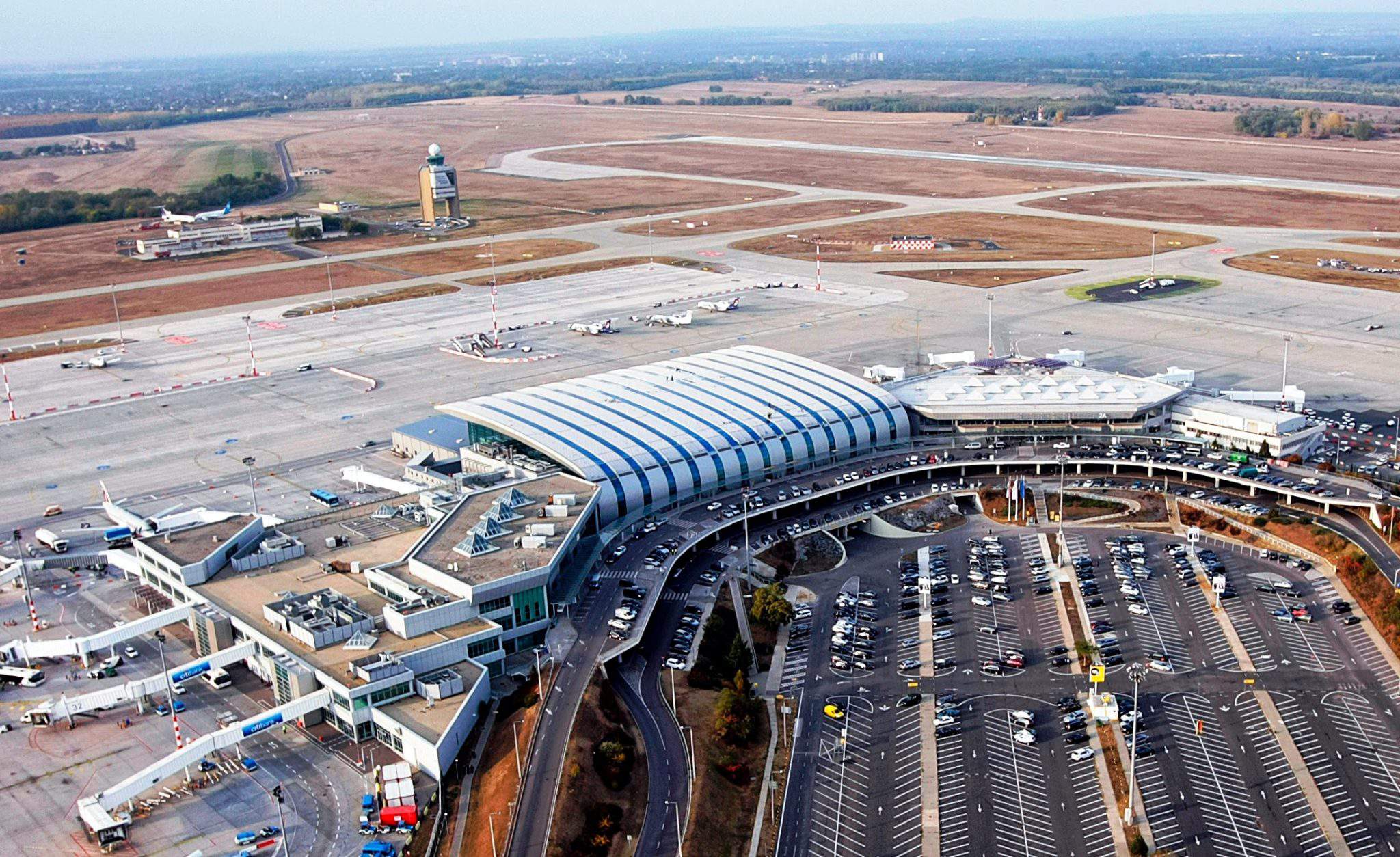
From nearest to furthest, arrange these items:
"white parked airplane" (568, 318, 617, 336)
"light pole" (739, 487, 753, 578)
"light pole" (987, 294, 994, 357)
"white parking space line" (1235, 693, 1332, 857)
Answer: "white parking space line" (1235, 693, 1332, 857)
"light pole" (739, 487, 753, 578)
"light pole" (987, 294, 994, 357)
"white parked airplane" (568, 318, 617, 336)

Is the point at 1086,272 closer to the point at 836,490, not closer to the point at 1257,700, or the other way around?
the point at 836,490

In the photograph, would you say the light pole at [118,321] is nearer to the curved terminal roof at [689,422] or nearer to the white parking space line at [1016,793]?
the curved terminal roof at [689,422]

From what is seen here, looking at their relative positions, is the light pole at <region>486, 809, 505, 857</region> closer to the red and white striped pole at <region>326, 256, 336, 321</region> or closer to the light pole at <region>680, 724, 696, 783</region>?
the light pole at <region>680, 724, 696, 783</region>

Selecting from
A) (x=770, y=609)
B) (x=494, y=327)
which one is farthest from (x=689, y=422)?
(x=494, y=327)

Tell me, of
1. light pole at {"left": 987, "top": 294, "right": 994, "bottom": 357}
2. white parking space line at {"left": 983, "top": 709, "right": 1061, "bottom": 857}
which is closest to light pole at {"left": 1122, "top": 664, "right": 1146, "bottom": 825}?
white parking space line at {"left": 983, "top": 709, "right": 1061, "bottom": 857}

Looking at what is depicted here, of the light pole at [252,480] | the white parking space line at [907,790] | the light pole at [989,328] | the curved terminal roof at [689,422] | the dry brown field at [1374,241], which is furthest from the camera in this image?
the dry brown field at [1374,241]

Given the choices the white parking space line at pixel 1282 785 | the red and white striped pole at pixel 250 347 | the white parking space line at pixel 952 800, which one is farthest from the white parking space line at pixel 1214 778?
the red and white striped pole at pixel 250 347
